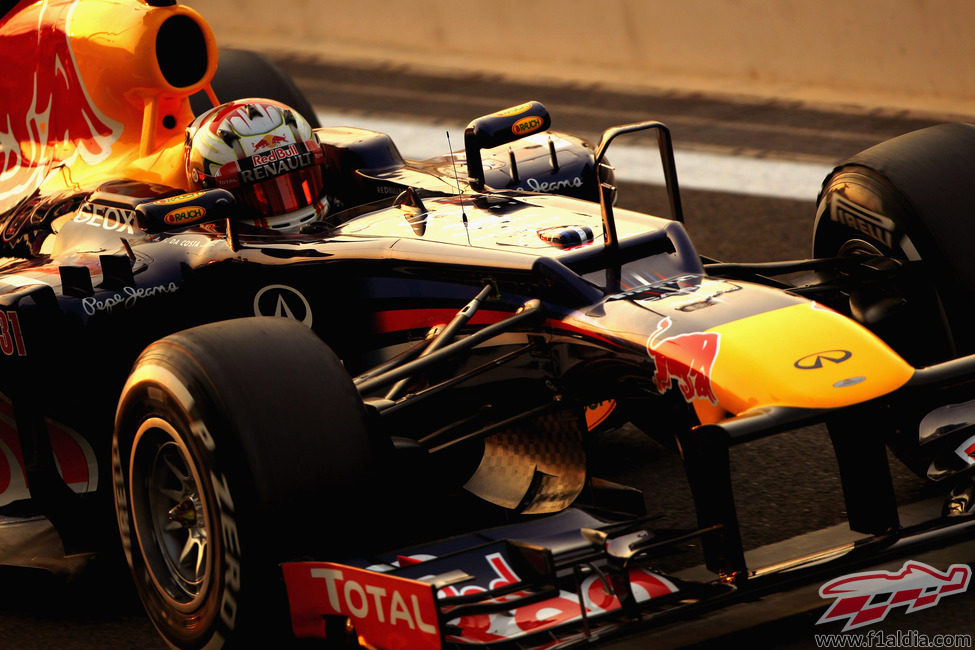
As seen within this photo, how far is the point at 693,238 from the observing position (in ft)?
26.0

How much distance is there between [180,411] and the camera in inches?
150

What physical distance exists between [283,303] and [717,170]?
4924 millimetres

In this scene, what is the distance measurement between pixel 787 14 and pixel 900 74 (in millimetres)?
895

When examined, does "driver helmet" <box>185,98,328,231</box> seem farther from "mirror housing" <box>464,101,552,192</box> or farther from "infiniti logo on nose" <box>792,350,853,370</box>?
"infiniti logo on nose" <box>792,350,853,370</box>

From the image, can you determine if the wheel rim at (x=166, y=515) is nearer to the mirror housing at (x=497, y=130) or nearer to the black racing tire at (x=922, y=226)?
the mirror housing at (x=497, y=130)

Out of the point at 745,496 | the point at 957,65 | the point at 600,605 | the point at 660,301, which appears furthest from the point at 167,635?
the point at 957,65

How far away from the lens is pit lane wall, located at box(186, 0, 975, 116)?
976 cm

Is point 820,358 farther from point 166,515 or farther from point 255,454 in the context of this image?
point 166,515

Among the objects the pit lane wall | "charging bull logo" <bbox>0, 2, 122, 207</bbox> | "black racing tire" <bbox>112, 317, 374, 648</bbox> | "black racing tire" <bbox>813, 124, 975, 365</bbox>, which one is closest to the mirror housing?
"black racing tire" <bbox>813, 124, 975, 365</bbox>

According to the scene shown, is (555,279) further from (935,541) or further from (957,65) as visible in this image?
(957,65)

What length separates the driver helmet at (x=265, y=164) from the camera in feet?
16.5

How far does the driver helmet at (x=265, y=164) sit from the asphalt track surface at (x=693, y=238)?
1298 millimetres

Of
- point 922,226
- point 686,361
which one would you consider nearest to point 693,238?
point 922,226

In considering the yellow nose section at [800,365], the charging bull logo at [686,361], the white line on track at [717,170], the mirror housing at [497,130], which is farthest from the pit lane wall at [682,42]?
the charging bull logo at [686,361]
